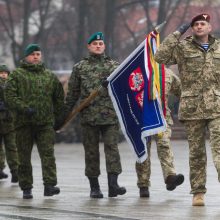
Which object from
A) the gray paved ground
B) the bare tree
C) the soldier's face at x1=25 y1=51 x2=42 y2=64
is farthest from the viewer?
the bare tree

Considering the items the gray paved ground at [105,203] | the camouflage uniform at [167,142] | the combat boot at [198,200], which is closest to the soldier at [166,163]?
the camouflage uniform at [167,142]

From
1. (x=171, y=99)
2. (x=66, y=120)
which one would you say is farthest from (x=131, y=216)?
(x=171, y=99)

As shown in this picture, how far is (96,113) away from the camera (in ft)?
44.8

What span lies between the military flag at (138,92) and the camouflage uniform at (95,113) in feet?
0.66

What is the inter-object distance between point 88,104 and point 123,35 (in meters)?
50.9

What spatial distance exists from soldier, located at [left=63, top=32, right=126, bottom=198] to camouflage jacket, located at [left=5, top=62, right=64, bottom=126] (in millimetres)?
310

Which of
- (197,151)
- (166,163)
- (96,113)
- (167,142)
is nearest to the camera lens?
(197,151)

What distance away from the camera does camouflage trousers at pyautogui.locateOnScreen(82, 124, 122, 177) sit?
13.7m

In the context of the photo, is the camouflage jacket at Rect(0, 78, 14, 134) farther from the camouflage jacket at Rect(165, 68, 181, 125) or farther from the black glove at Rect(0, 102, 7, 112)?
the camouflage jacket at Rect(165, 68, 181, 125)

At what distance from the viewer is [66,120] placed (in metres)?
13.9

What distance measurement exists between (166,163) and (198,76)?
2.36 meters

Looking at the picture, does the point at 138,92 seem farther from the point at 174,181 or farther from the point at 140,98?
the point at 174,181

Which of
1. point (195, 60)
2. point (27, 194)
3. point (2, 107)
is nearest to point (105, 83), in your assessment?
point (27, 194)

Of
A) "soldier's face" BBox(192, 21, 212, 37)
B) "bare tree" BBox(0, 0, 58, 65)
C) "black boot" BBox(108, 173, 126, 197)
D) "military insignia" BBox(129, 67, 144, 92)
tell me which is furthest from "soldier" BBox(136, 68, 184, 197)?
"bare tree" BBox(0, 0, 58, 65)
